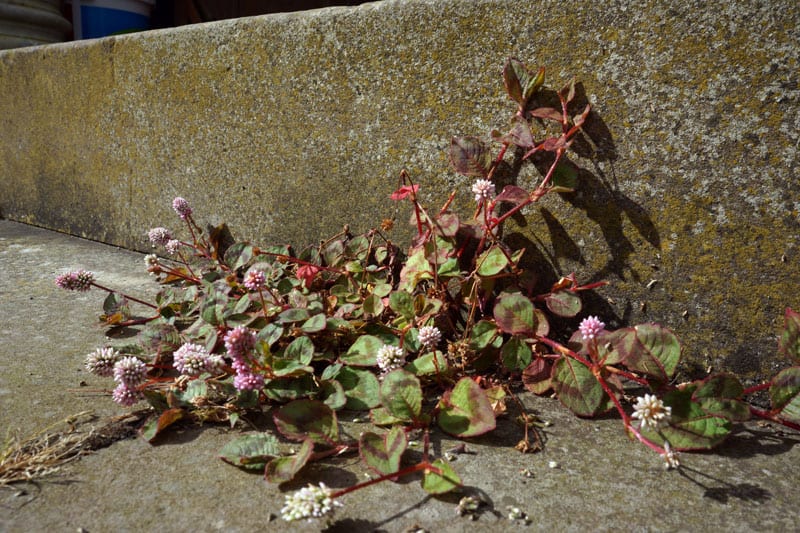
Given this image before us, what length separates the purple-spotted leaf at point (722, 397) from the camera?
109cm

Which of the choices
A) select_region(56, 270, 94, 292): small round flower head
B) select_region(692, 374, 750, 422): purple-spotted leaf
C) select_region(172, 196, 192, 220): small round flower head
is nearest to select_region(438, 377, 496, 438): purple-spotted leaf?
select_region(692, 374, 750, 422): purple-spotted leaf

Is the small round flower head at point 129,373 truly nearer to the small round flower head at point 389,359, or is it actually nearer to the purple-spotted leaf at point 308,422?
the purple-spotted leaf at point 308,422

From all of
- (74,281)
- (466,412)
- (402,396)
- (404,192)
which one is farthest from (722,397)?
(74,281)

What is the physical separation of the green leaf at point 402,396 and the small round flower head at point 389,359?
0.24ft

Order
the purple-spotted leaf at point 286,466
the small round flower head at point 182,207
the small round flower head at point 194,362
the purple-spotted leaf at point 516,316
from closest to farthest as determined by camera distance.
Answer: the purple-spotted leaf at point 286,466
the small round flower head at point 194,362
the purple-spotted leaf at point 516,316
the small round flower head at point 182,207

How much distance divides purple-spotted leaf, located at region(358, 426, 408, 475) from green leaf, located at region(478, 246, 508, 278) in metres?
0.50

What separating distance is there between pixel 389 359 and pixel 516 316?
1.00 feet

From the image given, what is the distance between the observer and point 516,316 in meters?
1.32

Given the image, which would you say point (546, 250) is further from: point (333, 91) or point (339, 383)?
point (333, 91)

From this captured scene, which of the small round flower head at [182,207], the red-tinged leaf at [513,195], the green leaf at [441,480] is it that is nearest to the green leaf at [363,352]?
the green leaf at [441,480]

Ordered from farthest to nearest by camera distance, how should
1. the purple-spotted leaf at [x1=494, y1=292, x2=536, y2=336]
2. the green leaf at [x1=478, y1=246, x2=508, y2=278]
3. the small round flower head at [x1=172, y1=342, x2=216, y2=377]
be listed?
the green leaf at [x1=478, y1=246, x2=508, y2=278]
the purple-spotted leaf at [x1=494, y1=292, x2=536, y2=336]
the small round flower head at [x1=172, y1=342, x2=216, y2=377]

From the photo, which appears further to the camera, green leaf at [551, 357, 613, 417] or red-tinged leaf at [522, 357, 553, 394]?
red-tinged leaf at [522, 357, 553, 394]

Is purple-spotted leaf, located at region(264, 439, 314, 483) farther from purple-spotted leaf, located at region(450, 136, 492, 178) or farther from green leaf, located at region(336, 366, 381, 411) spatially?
purple-spotted leaf, located at region(450, 136, 492, 178)

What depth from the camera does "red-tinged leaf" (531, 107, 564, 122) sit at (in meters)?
1.40
